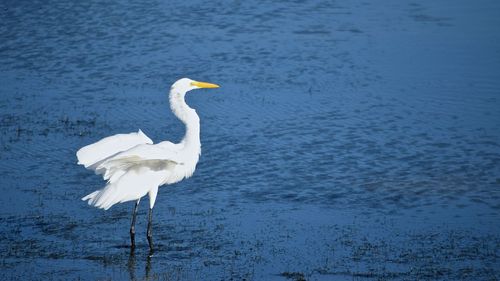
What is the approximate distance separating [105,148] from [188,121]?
108 centimetres

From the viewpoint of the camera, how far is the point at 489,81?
16.5 metres

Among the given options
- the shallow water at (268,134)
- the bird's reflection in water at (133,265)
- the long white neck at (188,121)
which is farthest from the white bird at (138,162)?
the shallow water at (268,134)

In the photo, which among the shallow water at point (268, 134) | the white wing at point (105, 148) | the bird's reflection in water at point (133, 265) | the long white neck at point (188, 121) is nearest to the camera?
the bird's reflection in water at point (133, 265)

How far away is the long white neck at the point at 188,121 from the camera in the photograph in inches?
422

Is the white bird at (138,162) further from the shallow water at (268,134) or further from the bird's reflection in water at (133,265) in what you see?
the shallow water at (268,134)

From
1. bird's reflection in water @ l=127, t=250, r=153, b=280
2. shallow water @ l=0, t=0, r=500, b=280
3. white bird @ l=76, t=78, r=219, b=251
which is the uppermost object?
white bird @ l=76, t=78, r=219, b=251

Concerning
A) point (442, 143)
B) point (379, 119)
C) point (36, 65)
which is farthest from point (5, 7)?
point (442, 143)

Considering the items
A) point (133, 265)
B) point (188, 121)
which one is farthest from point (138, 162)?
point (133, 265)

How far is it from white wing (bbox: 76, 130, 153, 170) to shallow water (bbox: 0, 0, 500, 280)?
3.08ft

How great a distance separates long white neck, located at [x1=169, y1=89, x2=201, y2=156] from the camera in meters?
10.7

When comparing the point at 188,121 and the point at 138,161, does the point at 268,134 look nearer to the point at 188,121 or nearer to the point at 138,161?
the point at 188,121

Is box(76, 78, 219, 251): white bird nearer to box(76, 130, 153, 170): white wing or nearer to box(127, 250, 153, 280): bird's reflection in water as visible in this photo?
box(76, 130, 153, 170): white wing

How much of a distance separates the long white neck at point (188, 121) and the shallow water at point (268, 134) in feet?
3.08

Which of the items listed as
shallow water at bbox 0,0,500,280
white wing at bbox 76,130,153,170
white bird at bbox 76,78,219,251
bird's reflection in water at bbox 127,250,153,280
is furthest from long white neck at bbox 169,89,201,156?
bird's reflection in water at bbox 127,250,153,280
